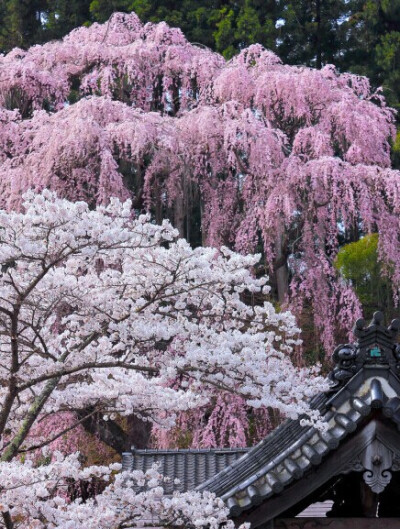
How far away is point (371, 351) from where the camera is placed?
4.20 metres

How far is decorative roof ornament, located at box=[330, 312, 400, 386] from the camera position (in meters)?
4.17

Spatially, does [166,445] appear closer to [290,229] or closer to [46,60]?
[290,229]

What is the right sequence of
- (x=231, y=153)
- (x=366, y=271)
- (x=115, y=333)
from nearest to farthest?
(x=115, y=333)
(x=231, y=153)
(x=366, y=271)

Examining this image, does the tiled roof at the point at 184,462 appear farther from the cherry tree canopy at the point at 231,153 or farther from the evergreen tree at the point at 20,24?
the evergreen tree at the point at 20,24

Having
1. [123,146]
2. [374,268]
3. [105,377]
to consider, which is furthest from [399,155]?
[105,377]

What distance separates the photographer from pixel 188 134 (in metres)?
11.2

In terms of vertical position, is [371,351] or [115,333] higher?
[115,333]

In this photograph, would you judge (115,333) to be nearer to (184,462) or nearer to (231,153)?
(184,462)

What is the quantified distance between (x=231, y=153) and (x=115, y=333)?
6301 mm

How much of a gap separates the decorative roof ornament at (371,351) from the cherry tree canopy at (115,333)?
0.33m

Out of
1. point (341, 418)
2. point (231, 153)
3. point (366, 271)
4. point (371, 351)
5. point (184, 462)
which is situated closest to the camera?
point (341, 418)

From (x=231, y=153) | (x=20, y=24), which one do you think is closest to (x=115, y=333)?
(x=231, y=153)

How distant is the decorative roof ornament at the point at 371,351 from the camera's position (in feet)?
13.7

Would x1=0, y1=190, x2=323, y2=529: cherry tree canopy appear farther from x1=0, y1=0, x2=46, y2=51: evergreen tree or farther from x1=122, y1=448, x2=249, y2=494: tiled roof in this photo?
x1=0, y1=0, x2=46, y2=51: evergreen tree
